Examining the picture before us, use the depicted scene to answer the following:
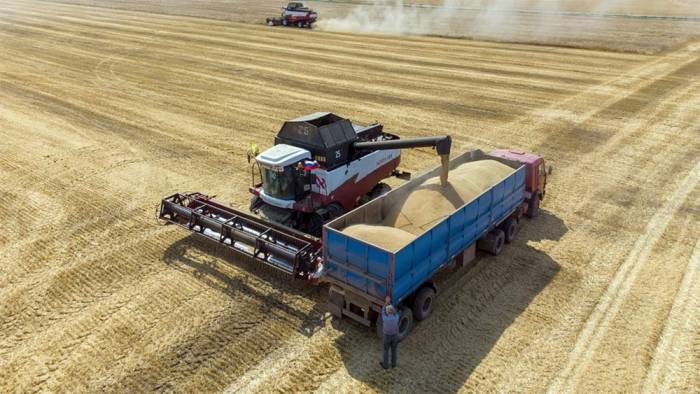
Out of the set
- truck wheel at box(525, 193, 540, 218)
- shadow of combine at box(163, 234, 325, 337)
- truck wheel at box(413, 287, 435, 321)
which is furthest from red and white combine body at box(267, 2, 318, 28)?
truck wheel at box(413, 287, 435, 321)

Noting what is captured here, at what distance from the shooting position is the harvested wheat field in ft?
30.0

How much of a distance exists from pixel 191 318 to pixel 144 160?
1001cm

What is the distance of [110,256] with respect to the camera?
12.6 metres

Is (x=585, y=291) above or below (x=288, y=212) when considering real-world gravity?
below

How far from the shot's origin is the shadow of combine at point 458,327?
8.92 meters

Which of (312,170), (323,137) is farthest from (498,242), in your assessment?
(323,137)

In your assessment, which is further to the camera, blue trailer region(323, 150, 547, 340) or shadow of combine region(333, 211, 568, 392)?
blue trailer region(323, 150, 547, 340)

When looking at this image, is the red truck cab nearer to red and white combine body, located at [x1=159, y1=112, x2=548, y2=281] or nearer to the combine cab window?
red and white combine body, located at [x1=159, y1=112, x2=548, y2=281]

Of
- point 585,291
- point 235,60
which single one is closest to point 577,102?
point 585,291

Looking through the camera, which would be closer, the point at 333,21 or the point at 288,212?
the point at 288,212

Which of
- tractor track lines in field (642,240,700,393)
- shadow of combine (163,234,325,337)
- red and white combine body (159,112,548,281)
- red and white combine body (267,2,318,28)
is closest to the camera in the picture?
tractor track lines in field (642,240,700,393)

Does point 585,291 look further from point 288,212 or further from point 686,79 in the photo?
point 686,79

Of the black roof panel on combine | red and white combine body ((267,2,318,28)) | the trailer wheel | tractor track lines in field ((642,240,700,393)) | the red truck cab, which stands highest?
red and white combine body ((267,2,318,28))

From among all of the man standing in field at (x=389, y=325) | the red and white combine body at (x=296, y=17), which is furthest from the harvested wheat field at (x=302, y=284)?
the red and white combine body at (x=296, y=17)
